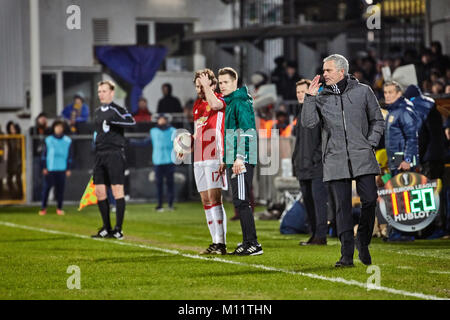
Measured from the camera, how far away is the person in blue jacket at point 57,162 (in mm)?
23625

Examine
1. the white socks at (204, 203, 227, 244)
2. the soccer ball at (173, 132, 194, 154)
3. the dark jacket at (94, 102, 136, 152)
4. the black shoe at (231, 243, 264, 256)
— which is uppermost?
the dark jacket at (94, 102, 136, 152)

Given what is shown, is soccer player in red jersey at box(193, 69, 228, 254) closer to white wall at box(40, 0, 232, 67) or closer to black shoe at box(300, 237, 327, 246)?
black shoe at box(300, 237, 327, 246)

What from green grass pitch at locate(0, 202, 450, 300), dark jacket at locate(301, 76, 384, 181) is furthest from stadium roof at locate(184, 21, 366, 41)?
dark jacket at locate(301, 76, 384, 181)

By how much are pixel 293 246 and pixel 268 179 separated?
8.37 metres

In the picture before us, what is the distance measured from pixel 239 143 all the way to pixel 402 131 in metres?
3.21

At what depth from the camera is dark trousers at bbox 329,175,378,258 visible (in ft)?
36.8

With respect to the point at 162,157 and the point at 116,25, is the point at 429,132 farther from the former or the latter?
the point at 116,25

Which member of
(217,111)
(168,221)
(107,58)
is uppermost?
(107,58)

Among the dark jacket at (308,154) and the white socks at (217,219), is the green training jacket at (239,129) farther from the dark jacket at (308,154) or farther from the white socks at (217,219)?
the dark jacket at (308,154)

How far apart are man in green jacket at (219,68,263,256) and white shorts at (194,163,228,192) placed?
125 mm

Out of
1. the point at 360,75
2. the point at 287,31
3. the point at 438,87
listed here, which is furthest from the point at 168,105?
the point at 438,87

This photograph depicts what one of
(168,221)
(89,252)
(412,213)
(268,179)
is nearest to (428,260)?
(412,213)
